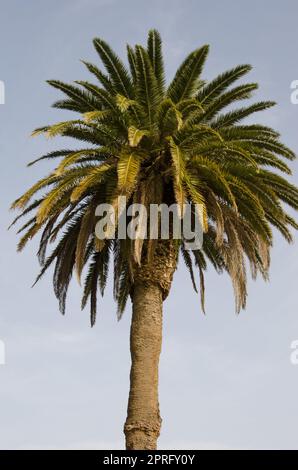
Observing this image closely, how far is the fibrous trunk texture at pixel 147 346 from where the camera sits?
18953mm

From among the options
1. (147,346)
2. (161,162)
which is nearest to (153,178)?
(161,162)

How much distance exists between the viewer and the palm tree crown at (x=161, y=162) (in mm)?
20344

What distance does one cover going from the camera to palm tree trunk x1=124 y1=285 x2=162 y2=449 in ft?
62.0

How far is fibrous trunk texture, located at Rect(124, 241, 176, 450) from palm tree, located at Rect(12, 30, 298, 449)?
0.09ft

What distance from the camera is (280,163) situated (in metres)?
22.1

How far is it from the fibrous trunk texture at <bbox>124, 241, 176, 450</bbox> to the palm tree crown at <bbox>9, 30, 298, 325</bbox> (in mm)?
494

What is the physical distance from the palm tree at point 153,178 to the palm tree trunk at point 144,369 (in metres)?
0.03

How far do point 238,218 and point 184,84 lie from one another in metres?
4.02

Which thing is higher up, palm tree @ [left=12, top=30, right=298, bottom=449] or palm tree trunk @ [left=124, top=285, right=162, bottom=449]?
palm tree @ [left=12, top=30, right=298, bottom=449]

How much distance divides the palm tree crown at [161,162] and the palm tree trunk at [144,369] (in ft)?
2.73

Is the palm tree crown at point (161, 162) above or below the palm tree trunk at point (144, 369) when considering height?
above
